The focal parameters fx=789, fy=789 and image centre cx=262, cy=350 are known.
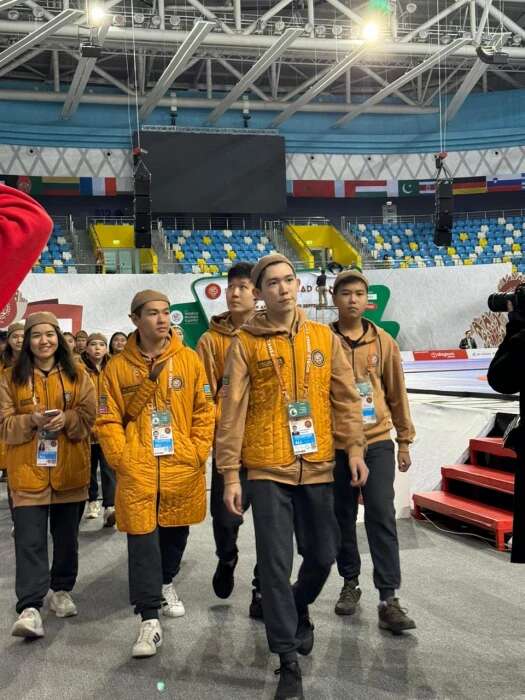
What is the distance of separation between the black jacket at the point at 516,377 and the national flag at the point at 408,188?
85.0 ft

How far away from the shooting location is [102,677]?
3072mm

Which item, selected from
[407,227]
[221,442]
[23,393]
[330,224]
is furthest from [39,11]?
[221,442]

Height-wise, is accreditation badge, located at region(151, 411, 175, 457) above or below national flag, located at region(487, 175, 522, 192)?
below

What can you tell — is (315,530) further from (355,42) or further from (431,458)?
→ (355,42)

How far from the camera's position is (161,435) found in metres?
3.47

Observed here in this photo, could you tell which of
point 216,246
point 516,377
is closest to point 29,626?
point 516,377

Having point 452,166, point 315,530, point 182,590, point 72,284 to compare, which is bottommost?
point 182,590

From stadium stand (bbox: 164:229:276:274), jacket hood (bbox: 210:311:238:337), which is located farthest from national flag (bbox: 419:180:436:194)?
jacket hood (bbox: 210:311:238:337)

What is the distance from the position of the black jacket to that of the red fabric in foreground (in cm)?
157

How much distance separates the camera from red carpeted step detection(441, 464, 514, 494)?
5.21 metres

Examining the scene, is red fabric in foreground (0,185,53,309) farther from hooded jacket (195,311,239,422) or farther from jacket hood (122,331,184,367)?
hooded jacket (195,311,239,422)

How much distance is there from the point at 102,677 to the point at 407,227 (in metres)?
24.8

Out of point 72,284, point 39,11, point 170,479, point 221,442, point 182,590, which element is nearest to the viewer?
point 221,442

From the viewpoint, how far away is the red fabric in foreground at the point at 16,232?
4.74 feet
